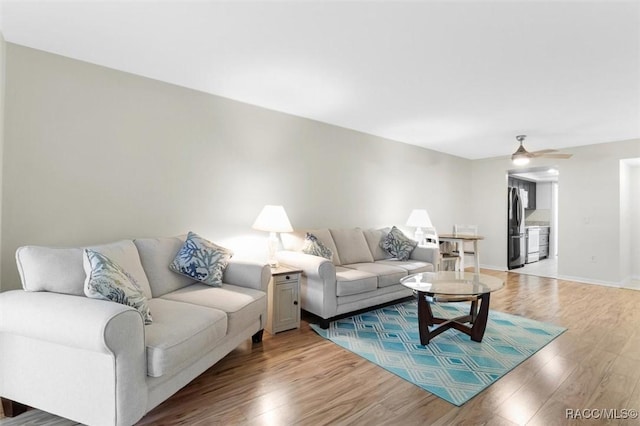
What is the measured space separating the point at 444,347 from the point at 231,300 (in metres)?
1.85

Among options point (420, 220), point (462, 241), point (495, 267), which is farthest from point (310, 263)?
point (495, 267)

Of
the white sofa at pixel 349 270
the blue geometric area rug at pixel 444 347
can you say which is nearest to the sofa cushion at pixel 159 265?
the white sofa at pixel 349 270

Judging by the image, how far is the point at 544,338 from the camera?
3033 mm

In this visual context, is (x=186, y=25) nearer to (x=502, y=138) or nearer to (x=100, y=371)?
(x=100, y=371)

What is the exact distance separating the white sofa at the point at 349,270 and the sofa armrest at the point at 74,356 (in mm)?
1831

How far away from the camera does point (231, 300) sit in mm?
2416

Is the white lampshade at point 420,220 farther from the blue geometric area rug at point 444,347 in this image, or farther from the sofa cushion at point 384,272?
the blue geometric area rug at point 444,347

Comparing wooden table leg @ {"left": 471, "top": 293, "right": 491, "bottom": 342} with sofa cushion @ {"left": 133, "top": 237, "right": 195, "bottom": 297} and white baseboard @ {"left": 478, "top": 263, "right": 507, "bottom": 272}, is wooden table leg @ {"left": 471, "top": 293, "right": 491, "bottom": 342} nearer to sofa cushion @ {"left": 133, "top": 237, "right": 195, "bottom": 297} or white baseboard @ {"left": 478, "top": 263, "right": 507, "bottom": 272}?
sofa cushion @ {"left": 133, "top": 237, "right": 195, "bottom": 297}

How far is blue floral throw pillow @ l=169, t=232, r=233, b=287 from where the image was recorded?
2709 mm

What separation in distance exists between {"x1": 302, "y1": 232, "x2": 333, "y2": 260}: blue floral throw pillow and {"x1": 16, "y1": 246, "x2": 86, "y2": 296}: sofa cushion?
2.11 meters

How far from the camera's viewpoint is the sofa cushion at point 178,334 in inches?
66.1

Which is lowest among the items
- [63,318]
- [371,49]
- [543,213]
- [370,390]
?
[370,390]

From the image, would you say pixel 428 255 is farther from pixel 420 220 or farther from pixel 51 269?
pixel 51 269

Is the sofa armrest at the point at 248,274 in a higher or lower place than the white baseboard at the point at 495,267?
higher
